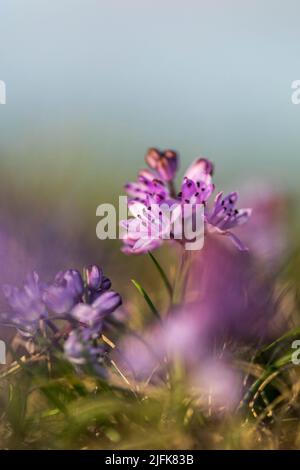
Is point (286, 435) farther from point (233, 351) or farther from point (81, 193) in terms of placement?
point (81, 193)

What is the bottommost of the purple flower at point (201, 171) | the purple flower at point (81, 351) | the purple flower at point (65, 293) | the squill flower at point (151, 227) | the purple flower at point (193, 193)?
the purple flower at point (81, 351)

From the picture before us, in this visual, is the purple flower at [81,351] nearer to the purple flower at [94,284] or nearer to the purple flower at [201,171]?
the purple flower at [94,284]

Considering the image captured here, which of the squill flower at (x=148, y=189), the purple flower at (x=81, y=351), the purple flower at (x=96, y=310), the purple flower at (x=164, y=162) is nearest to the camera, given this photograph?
the purple flower at (x=81, y=351)

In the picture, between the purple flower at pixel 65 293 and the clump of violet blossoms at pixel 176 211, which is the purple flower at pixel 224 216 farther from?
the purple flower at pixel 65 293

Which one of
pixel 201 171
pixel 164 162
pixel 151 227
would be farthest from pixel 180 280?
pixel 164 162

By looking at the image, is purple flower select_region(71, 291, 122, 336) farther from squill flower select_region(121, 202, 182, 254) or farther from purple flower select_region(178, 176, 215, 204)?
purple flower select_region(178, 176, 215, 204)

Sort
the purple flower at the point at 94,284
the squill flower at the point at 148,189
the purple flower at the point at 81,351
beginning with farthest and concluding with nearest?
the squill flower at the point at 148,189, the purple flower at the point at 94,284, the purple flower at the point at 81,351

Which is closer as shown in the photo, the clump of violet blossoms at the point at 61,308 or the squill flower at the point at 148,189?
the clump of violet blossoms at the point at 61,308

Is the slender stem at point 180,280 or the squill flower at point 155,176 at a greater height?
the squill flower at point 155,176

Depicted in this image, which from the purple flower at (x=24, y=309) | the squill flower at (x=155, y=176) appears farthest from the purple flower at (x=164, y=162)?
the purple flower at (x=24, y=309)
